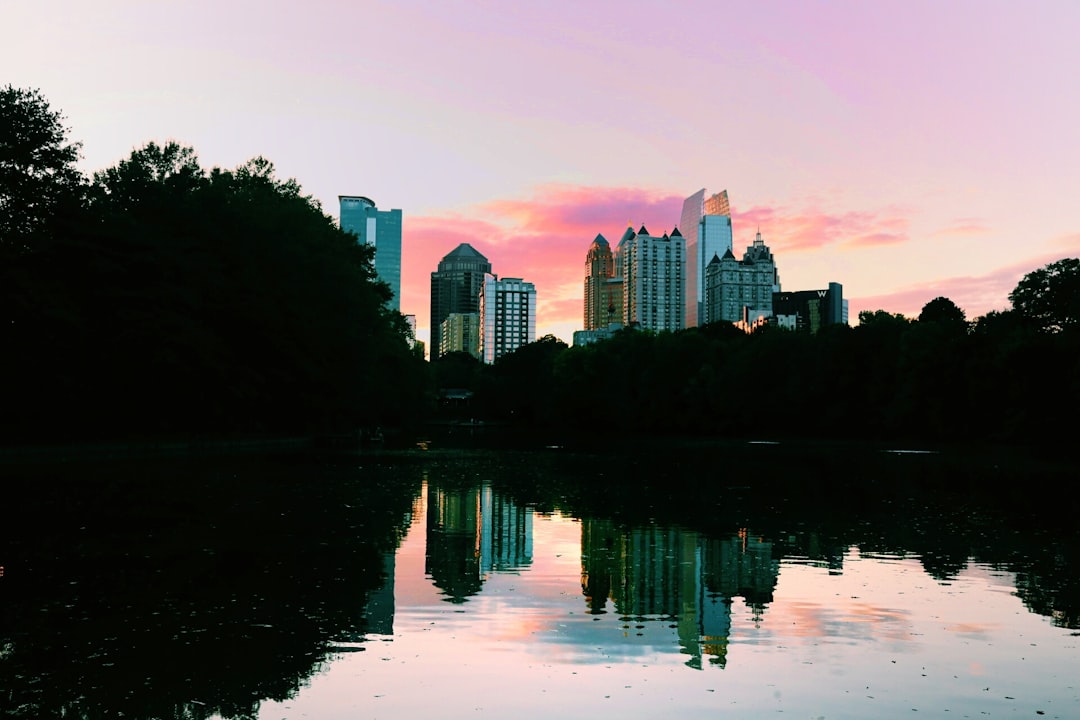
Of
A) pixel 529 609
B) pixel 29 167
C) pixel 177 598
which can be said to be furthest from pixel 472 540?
pixel 29 167

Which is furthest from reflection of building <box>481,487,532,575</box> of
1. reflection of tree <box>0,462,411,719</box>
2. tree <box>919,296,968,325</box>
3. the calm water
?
tree <box>919,296,968,325</box>

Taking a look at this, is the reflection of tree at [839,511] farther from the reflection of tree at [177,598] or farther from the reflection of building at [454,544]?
the reflection of tree at [177,598]

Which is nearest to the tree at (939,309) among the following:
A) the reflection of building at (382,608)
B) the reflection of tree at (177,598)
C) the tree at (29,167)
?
the tree at (29,167)

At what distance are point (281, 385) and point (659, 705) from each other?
73.9m

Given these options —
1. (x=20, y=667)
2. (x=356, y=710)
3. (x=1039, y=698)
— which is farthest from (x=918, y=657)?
(x=20, y=667)

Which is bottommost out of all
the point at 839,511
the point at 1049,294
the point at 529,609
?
the point at 529,609

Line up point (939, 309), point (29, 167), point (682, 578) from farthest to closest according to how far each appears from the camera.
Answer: point (939, 309) → point (29, 167) → point (682, 578)

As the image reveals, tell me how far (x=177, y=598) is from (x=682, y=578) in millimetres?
7762

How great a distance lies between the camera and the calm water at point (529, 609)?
10.0m

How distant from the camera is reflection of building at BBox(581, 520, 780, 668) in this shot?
13.5 meters

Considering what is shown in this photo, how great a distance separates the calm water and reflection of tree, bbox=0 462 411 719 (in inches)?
2.2

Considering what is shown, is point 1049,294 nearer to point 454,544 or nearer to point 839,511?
point 839,511

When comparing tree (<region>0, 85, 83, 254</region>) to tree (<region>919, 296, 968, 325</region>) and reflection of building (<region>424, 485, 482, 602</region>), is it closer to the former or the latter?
reflection of building (<region>424, 485, 482, 602</region>)

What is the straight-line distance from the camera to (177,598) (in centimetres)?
1470
